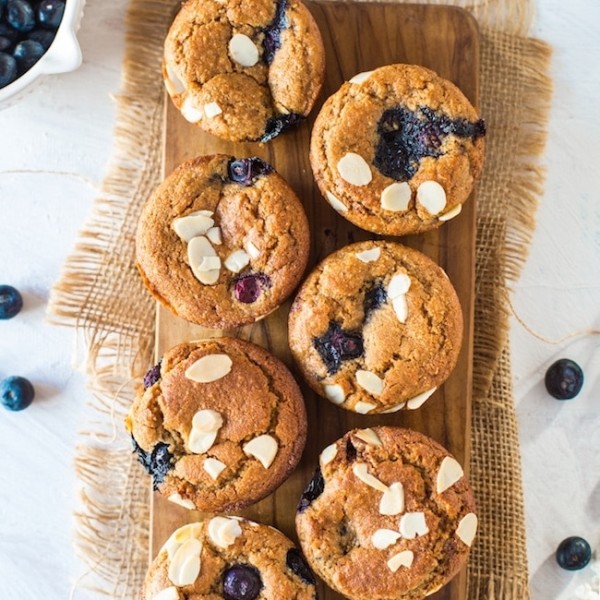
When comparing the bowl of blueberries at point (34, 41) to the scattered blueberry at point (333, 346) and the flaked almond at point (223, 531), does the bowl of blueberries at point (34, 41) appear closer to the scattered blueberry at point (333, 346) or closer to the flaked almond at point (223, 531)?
the scattered blueberry at point (333, 346)

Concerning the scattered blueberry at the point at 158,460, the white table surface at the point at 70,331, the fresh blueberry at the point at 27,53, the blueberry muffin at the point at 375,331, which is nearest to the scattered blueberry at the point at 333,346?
the blueberry muffin at the point at 375,331

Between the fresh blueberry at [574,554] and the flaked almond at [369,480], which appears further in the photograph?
the fresh blueberry at [574,554]

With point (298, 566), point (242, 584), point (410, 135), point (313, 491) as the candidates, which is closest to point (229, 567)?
point (242, 584)

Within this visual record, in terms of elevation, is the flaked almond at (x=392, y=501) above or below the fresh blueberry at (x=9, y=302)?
above

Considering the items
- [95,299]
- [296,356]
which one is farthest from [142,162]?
[296,356]

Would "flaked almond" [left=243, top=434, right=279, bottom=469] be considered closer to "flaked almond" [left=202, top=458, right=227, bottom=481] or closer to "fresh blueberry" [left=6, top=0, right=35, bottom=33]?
"flaked almond" [left=202, top=458, right=227, bottom=481]

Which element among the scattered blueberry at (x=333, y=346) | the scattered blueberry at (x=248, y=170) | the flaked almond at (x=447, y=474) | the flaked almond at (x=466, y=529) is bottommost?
the flaked almond at (x=466, y=529)
